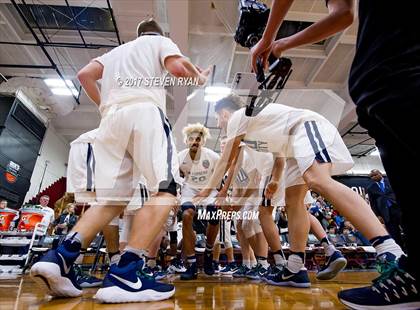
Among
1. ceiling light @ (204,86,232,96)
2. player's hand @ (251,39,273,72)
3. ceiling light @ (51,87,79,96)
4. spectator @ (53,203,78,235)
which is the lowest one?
player's hand @ (251,39,273,72)

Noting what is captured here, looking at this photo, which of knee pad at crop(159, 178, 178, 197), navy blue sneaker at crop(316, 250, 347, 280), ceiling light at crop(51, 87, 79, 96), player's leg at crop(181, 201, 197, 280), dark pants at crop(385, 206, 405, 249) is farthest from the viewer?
ceiling light at crop(51, 87, 79, 96)

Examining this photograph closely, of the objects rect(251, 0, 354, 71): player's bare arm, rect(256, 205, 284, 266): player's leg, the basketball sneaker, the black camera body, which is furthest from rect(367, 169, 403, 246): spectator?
rect(251, 0, 354, 71): player's bare arm

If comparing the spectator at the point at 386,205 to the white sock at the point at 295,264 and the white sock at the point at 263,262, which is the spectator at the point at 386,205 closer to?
the white sock at the point at 263,262

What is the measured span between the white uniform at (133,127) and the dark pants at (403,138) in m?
0.83

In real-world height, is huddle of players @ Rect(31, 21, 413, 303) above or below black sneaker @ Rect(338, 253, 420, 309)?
above

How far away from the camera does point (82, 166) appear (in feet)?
7.18

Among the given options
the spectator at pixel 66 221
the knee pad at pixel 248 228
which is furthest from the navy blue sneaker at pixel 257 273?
the spectator at pixel 66 221

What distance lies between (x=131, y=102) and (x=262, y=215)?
1398mm

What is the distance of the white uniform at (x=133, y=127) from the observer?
1.20 metres

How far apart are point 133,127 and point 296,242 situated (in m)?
1.13

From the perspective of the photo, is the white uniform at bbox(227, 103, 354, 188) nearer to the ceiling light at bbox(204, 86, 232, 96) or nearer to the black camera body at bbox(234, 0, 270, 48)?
the black camera body at bbox(234, 0, 270, 48)

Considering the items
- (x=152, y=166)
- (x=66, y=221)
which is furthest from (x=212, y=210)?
Result: (x=66, y=221)

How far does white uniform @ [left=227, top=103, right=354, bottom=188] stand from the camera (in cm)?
154

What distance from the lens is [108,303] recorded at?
1.00 metres
